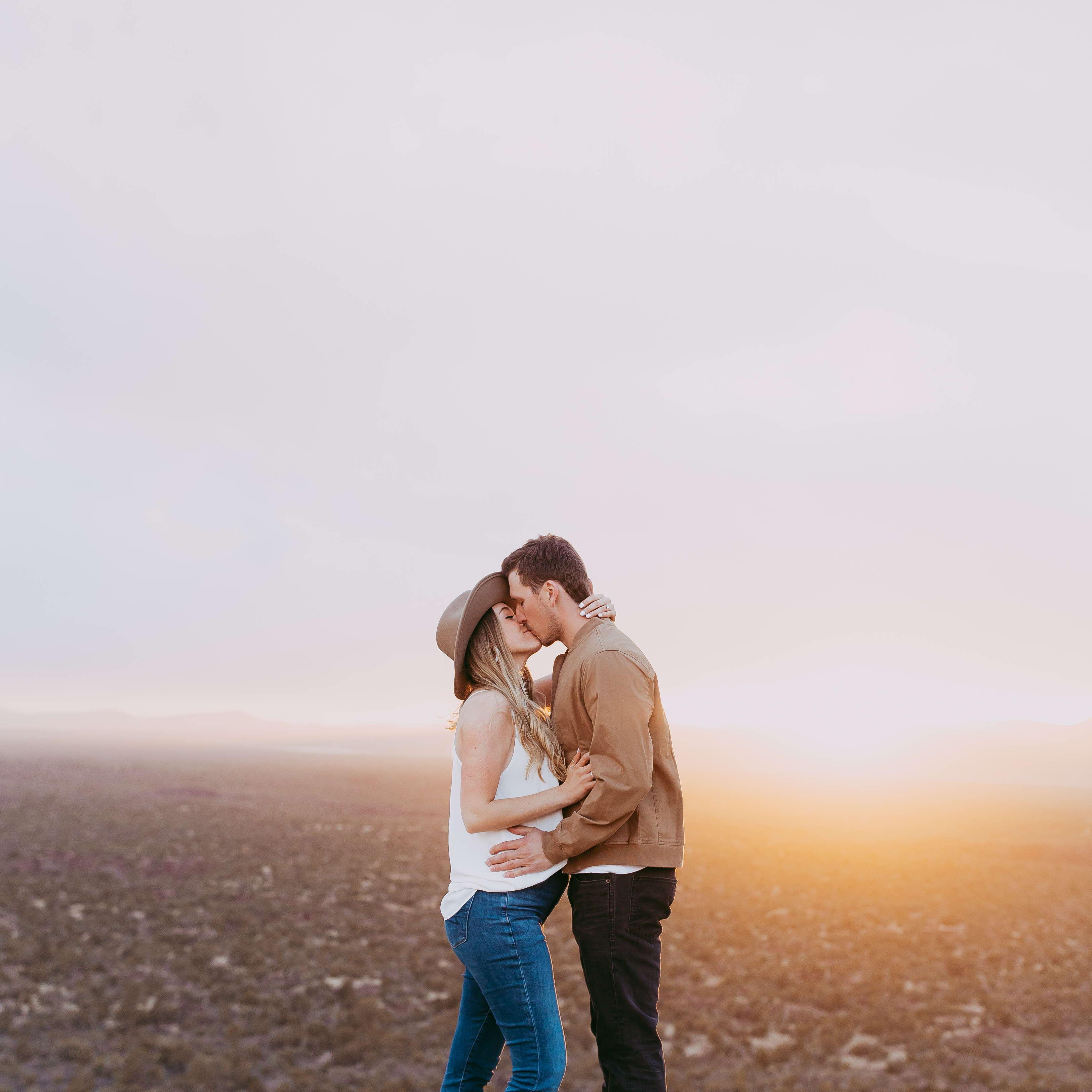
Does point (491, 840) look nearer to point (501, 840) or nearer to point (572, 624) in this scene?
point (501, 840)

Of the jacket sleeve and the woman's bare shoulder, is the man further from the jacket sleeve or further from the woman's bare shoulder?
the woman's bare shoulder

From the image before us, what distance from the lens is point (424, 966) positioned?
17.5m

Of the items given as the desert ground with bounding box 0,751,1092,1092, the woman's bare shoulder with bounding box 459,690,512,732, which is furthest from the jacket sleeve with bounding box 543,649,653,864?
the desert ground with bounding box 0,751,1092,1092

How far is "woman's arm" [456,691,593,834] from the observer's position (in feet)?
10.7

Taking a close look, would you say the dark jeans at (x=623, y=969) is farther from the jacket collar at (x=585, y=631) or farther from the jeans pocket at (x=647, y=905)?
the jacket collar at (x=585, y=631)

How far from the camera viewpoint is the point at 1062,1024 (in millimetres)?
15758

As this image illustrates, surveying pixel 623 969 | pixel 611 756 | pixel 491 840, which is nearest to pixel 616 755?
pixel 611 756

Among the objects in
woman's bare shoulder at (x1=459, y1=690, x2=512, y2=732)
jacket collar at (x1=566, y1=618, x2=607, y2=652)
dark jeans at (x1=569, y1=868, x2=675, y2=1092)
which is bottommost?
dark jeans at (x1=569, y1=868, x2=675, y2=1092)

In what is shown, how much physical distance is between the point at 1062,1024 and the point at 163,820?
120ft

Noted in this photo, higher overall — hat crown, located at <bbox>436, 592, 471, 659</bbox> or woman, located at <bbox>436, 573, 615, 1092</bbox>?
hat crown, located at <bbox>436, 592, 471, 659</bbox>

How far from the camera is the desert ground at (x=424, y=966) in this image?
43.2 feet

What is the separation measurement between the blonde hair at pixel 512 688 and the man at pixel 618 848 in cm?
12

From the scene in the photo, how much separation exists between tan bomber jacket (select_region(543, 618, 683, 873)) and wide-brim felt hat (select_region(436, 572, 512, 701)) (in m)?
0.40

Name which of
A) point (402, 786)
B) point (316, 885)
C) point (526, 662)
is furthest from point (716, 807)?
point (526, 662)
